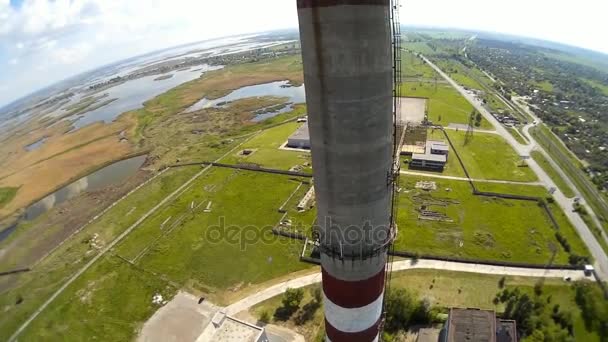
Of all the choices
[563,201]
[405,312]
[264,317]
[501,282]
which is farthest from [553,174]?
[264,317]

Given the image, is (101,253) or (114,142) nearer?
(101,253)

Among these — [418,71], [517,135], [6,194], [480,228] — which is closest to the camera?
[480,228]

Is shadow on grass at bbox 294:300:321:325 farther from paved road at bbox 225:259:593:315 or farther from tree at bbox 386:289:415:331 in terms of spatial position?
tree at bbox 386:289:415:331

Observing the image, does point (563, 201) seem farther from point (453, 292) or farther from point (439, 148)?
point (453, 292)

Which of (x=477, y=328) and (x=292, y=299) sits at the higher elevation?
(x=477, y=328)

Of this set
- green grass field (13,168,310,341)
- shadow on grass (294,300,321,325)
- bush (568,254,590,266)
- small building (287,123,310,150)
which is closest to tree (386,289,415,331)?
shadow on grass (294,300,321,325)

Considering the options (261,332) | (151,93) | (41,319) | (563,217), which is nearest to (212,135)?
(41,319)

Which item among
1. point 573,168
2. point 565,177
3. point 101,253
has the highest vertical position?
point 101,253

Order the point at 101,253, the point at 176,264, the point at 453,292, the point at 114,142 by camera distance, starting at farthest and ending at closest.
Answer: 1. the point at 114,142
2. the point at 101,253
3. the point at 176,264
4. the point at 453,292
